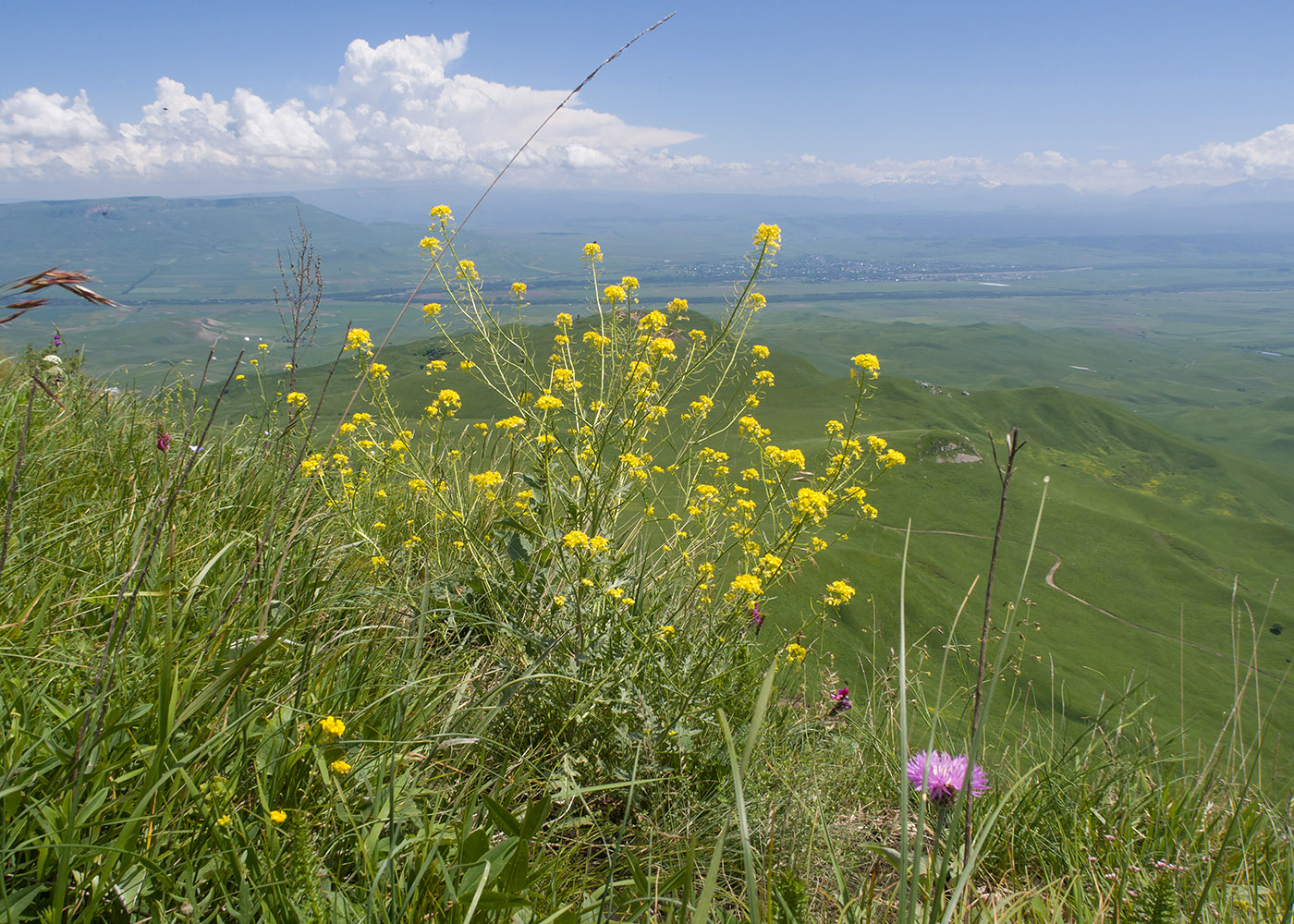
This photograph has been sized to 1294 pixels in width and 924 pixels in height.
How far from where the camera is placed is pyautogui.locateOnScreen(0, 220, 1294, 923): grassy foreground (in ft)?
5.10

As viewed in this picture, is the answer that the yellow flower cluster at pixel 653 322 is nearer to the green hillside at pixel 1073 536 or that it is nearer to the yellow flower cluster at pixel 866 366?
the yellow flower cluster at pixel 866 366

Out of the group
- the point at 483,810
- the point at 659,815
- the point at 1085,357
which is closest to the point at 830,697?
the point at 659,815

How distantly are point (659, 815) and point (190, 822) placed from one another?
1607mm

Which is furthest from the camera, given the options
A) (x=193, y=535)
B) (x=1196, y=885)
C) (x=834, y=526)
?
(x=834, y=526)

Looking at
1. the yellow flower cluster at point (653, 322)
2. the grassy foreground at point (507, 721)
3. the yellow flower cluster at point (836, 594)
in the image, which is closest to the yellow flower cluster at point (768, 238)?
the grassy foreground at point (507, 721)

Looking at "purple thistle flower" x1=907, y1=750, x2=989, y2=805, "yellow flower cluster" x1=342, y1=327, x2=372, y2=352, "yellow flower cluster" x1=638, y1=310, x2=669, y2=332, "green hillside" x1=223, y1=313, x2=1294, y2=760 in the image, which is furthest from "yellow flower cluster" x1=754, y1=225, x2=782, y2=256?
"green hillside" x1=223, y1=313, x2=1294, y2=760

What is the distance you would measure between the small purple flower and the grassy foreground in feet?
0.12

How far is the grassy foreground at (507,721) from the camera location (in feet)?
5.10

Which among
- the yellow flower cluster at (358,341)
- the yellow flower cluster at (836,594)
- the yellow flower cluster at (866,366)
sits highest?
the yellow flower cluster at (358,341)

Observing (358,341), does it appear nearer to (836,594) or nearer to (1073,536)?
(836,594)

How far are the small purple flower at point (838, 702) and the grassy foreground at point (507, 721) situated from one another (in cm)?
4

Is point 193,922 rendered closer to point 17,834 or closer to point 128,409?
point 17,834

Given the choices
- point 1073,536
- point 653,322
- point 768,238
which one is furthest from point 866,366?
point 1073,536

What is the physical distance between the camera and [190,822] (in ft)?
5.67
